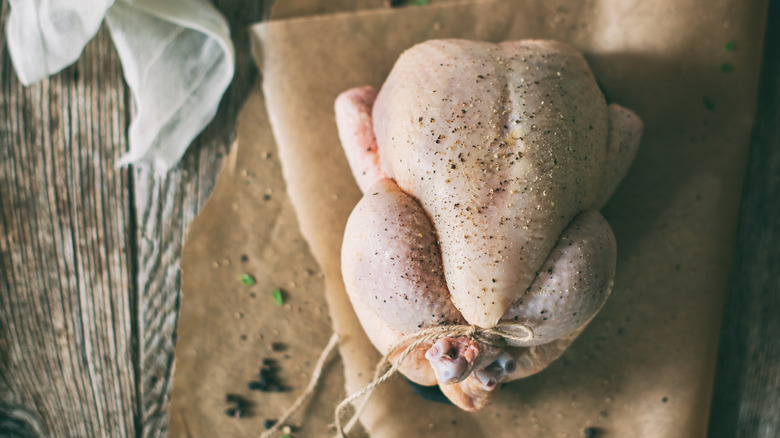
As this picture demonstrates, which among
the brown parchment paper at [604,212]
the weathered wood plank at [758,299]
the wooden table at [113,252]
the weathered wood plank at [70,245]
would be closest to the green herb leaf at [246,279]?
the brown parchment paper at [604,212]

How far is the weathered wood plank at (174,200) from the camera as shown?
5.37 feet

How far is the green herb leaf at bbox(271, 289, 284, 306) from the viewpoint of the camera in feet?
5.19

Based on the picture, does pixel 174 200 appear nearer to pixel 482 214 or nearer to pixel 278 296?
pixel 278 296

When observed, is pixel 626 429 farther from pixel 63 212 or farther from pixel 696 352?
pixel 63 212

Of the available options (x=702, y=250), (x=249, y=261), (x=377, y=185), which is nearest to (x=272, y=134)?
(x=249, y=261)

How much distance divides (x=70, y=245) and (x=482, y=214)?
1.36m

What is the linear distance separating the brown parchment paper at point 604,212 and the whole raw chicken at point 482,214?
34 cm

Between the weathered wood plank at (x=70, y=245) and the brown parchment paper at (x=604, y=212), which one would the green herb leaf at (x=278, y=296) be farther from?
the weathered wood plank at (x=70, y=245)

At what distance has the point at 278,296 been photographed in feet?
5.19

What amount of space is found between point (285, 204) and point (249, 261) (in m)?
0.21

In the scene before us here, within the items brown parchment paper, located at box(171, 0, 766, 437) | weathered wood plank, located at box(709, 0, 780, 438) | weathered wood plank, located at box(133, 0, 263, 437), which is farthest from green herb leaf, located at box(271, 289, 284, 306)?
weathered wood plank, located at box(709, 0, 780, 438)

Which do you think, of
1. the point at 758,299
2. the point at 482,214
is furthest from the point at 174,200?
the point at 758,299

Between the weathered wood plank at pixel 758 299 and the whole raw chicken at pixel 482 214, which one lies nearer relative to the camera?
the whole raw chicken at pixel 482 214

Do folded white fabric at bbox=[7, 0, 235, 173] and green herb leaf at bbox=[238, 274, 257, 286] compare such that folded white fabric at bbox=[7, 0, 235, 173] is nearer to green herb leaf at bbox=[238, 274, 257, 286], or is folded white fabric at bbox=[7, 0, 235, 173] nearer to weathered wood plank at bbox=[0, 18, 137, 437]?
weathered wood plank at bbox=[0, 18, 137, 437]
